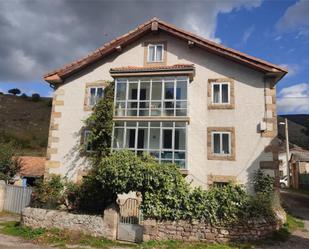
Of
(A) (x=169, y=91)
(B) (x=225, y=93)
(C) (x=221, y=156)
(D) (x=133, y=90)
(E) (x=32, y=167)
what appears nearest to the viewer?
(C) (x=221, y=156)

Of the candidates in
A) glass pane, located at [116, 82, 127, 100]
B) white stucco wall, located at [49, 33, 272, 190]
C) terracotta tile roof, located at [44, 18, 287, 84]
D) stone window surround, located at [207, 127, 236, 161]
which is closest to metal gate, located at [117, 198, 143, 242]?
white stucco wall, located at [49, 33, 272, 190]

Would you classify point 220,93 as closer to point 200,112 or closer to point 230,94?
point 230,94

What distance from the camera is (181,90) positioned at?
20234 mm

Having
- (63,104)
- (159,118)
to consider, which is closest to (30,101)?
(63,104)

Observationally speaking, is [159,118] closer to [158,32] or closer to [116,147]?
[116,147]

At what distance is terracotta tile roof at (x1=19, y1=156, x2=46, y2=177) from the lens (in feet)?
89.5

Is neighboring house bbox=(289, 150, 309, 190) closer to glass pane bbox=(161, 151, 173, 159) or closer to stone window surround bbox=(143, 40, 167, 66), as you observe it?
glass pane bbox=(161, 151, 173, 159)

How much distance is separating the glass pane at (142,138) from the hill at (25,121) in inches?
1274

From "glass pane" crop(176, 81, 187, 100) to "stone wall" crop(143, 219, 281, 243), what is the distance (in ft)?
28.6

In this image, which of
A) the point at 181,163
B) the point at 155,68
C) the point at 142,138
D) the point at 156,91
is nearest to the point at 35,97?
the point at 156,91

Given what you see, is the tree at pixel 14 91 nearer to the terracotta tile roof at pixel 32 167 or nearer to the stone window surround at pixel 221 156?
the terracotta tile roof at pixel 32 167

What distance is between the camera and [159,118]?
65.4ft

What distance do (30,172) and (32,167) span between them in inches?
43.7

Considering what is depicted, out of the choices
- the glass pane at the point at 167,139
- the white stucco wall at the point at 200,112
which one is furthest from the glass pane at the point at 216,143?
the glass pane at the point at 167,139
